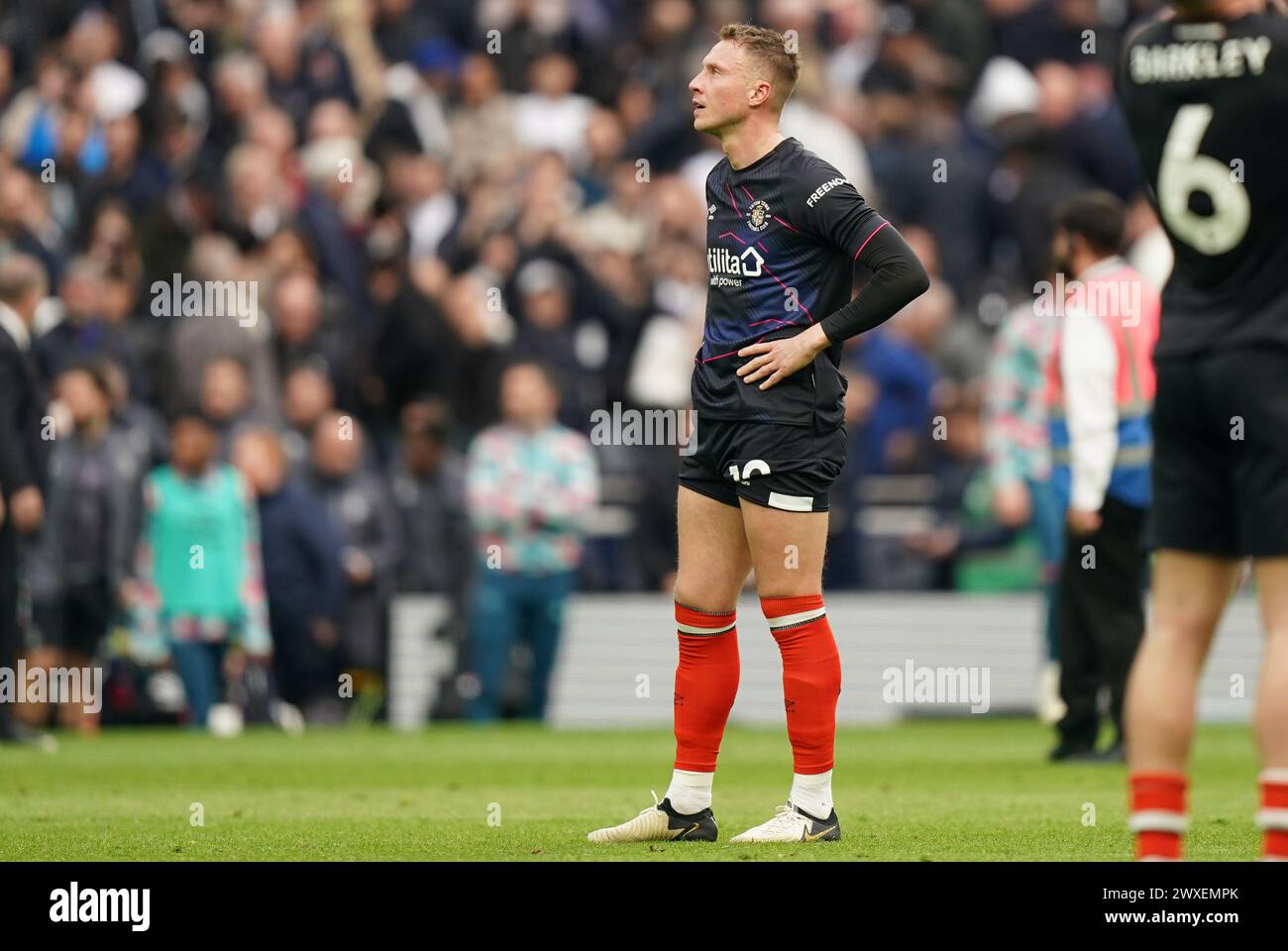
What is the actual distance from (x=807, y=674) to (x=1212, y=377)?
2387 mm

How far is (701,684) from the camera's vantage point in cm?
815

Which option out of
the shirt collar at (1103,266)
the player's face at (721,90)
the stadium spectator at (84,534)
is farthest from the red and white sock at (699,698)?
the stadium spectator at (84,534)

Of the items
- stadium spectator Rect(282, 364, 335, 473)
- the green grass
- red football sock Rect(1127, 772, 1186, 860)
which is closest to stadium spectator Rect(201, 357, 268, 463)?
stadium spectator Rect(282, 364, 335, 473)

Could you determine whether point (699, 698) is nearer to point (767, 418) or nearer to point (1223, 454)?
point (767, 418)

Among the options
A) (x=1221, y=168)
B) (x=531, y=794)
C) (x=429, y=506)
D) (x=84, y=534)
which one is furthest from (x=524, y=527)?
(x=1221, y=168)

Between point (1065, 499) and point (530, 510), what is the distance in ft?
15.2

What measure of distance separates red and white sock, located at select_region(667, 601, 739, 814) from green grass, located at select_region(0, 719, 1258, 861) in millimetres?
266

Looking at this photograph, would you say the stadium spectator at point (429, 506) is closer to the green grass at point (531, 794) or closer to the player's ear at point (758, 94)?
the green grass at point (531, 794)

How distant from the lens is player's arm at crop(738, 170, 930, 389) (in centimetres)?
772

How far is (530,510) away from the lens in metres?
15.7

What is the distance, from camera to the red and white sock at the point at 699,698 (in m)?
8.10
